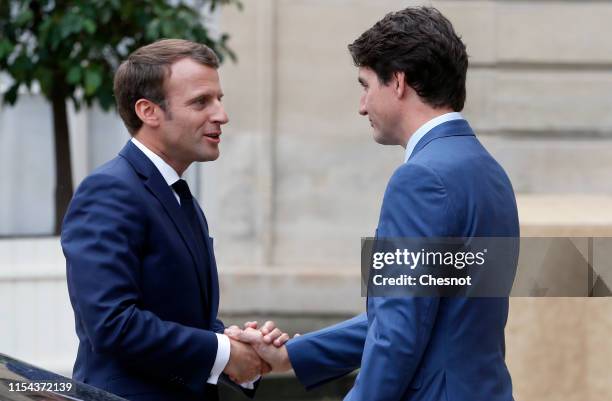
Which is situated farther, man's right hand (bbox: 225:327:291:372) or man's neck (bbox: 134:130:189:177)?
man's right hand (bbox: 225:327:291:372)

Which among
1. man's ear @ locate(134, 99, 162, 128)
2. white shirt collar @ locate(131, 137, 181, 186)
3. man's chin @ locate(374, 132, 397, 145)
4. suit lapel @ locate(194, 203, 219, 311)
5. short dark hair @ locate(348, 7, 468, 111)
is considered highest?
short dark hair @ locate(348, 7, 468, 111)

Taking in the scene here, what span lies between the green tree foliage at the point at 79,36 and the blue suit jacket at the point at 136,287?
272 centimetres

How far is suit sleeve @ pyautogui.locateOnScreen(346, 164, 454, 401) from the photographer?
2.87 m

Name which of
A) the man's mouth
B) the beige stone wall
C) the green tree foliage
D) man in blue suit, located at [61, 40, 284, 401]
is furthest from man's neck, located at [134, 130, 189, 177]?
the beige stone wall

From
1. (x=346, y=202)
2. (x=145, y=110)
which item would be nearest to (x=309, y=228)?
(x=346, y=202)

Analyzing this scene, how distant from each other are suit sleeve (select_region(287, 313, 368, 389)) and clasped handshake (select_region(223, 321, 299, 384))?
0.20 feet

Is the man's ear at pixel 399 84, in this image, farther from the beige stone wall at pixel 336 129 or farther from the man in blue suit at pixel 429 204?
the beige stone wall at pixel 336 129

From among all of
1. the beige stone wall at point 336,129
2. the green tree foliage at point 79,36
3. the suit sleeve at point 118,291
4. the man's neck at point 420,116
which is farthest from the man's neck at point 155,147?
the beige stone wall at point 336,129

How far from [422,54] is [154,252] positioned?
0.90m

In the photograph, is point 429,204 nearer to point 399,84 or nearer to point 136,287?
point 399,84

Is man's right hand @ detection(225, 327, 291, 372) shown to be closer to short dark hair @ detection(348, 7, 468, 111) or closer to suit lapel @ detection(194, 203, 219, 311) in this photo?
suit lapel @ detection(194, 203, 219, 311)

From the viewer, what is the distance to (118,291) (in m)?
3.23

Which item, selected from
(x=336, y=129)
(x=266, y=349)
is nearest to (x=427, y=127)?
(x=266, y=349)

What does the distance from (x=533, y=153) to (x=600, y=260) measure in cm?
363
